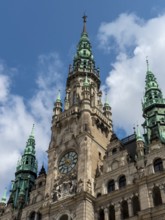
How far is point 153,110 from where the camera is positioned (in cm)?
5359

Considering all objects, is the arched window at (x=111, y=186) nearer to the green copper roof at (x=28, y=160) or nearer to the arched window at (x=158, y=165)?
the arched window at (x=158, y=165)

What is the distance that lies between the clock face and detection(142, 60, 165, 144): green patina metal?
1020 centimetres

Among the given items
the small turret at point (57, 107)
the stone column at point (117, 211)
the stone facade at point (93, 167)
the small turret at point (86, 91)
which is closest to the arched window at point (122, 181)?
the stone facade at point (93, 167)

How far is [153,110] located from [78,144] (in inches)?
501

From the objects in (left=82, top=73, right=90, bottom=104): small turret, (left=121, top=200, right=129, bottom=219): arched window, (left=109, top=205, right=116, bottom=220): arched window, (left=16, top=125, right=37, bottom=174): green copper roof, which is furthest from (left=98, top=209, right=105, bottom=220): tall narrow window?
(left=16, top=125, right=37, bottom=174): green copper roof

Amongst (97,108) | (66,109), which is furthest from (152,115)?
(66,109)

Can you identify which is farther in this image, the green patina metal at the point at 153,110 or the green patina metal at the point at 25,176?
the green patina metal at the point at 25,176

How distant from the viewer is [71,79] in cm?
6275

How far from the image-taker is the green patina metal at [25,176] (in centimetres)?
5658

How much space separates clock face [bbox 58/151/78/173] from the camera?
48291 mm

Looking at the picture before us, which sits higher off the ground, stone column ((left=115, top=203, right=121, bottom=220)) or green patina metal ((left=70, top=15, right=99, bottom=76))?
green patina metal ((left=70, top=15, right=99, bottom=76))

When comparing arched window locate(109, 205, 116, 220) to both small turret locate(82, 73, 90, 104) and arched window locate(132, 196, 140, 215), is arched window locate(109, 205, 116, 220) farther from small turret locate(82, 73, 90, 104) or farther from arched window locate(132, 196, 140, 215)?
small turret locate(82, 73, 90, 104)

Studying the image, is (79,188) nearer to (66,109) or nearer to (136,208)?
(136,208)

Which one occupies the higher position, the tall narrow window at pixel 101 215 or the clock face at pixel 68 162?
the clock face at pixel 68 162
